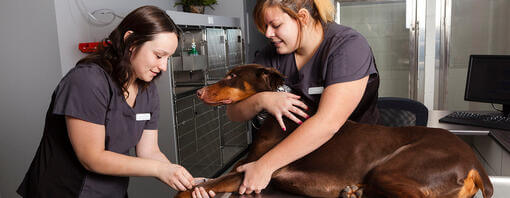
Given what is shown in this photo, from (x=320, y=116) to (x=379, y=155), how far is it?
194mm

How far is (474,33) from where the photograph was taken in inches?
174

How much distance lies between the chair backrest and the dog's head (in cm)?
93

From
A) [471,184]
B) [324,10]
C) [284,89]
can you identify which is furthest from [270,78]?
[471,184]

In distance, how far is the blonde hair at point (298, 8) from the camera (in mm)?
1269

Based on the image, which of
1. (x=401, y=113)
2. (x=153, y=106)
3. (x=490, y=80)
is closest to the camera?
(x=153, y=106)

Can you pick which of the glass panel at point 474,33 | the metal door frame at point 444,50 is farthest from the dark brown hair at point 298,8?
the glass panel at point 474,33

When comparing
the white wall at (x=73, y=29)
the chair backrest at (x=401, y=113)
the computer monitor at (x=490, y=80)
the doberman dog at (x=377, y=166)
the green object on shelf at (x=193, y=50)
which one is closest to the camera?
the doberman dog at (x=377, y=166)

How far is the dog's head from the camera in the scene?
1423 millimetres

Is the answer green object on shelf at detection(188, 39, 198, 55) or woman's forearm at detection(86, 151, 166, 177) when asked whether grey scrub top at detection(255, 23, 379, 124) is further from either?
green object on shelf at detection(188, 39, 198, 55)

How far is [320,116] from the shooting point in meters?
1.18

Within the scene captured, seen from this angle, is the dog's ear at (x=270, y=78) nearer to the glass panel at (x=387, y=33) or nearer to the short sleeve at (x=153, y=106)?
the short sleeve at (x=153, y=106)

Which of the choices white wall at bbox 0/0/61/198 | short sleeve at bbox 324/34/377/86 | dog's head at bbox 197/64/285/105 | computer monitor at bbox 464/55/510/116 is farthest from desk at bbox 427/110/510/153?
white wall at bbox 0/0/61/198

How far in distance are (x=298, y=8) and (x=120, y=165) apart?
726 mm

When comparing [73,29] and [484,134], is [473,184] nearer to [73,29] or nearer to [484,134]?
[484,134]
